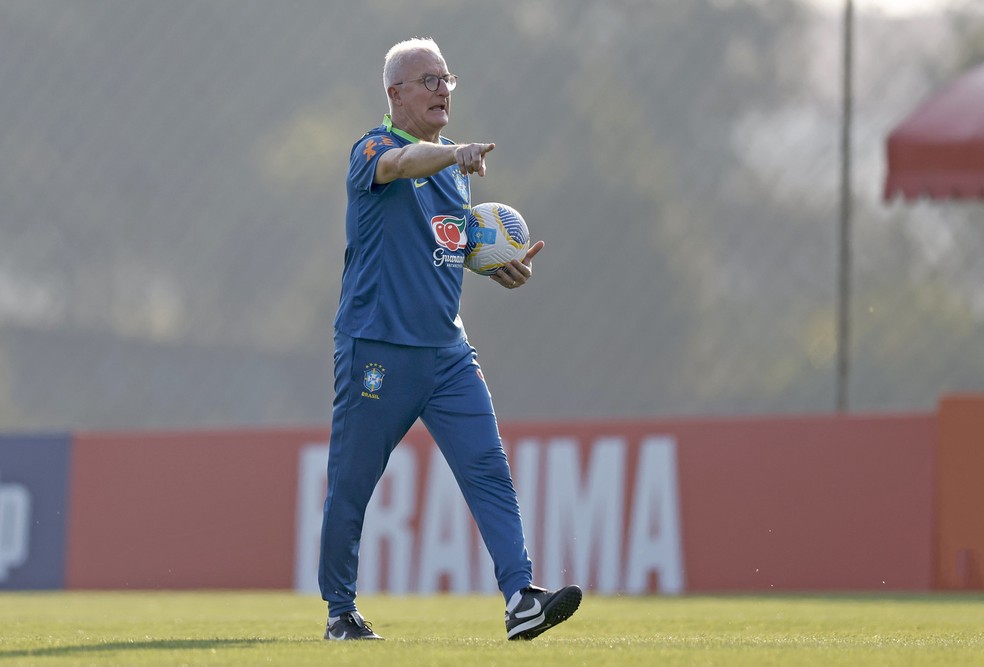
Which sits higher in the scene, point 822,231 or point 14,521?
point 822,231

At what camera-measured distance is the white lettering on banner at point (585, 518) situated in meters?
10.7

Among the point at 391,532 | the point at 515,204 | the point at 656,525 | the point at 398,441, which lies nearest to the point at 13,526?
the point at 391,532

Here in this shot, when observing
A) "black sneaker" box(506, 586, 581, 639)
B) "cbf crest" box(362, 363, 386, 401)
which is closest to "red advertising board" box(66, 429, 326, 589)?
"cbf crest" box(362, 363, 386, 401)

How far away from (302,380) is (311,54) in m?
4.17

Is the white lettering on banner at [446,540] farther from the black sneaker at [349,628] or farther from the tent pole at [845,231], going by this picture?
the black sneaker at [349,628]

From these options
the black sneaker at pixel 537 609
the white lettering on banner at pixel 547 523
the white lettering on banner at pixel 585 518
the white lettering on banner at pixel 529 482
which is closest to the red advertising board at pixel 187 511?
the white lettering on banner at pixel 547 523

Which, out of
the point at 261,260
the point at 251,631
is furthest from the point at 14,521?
the point at 261,260

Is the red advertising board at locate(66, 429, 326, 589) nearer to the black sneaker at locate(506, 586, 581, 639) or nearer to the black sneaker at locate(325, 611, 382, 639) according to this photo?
the black sneaker at locate(325, 611, 382, 639)

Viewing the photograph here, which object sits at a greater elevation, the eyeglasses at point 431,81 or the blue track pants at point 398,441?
the eyeglasses at point 431,81

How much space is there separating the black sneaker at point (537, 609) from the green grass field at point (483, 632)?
108 millimetres

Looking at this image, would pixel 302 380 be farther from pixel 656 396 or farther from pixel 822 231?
pixel 822 231

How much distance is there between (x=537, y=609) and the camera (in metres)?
5.63

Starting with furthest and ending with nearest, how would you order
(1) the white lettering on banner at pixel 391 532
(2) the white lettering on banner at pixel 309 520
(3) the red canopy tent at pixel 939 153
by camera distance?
1. (3) the red canopy tent at pixel 939 153
2. (2) the white lettering on banner at pixel 309 520
3. (1) the white lettering on banner at pixel 391 532

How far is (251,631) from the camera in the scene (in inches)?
264
